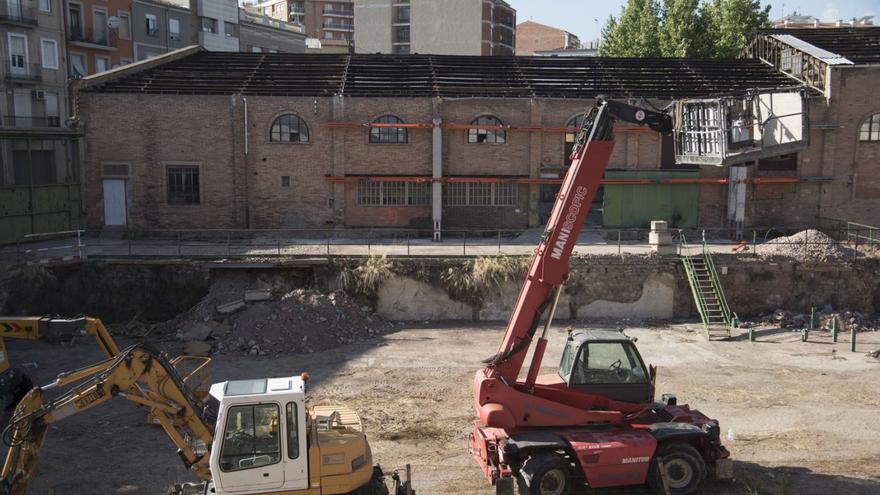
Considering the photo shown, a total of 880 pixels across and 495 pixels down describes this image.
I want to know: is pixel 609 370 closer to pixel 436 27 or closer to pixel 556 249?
pixel 556 249

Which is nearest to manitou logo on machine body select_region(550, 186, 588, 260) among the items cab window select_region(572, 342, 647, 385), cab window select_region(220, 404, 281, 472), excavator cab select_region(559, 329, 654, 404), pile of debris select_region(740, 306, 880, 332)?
excavator cab select_region(559, 329, 654, 404)

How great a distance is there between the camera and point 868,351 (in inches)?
911

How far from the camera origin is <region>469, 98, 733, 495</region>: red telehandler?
12789mm

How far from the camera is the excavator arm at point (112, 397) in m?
11.2

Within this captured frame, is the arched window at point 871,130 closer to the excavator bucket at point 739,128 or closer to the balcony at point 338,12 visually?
the excavator bucket at point 739,128

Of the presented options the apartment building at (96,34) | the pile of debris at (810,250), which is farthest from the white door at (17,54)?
the pile of debris at (810,250)

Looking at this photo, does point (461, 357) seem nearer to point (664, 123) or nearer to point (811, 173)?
point (664, 123)

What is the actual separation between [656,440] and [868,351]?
13571 millimetres

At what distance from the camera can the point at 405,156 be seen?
33.6 metres

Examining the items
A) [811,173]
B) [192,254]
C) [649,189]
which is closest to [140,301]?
[192,254]

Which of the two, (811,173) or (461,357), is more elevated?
(811,173)

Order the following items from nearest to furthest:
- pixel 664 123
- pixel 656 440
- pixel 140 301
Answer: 1. pixel 656 440
2. pixel 664 123
3. pixel 140 301

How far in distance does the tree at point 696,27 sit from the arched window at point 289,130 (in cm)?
2269

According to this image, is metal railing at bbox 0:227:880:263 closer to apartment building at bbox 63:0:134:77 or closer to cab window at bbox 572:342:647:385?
cab window at bbox 572:342:647:385
